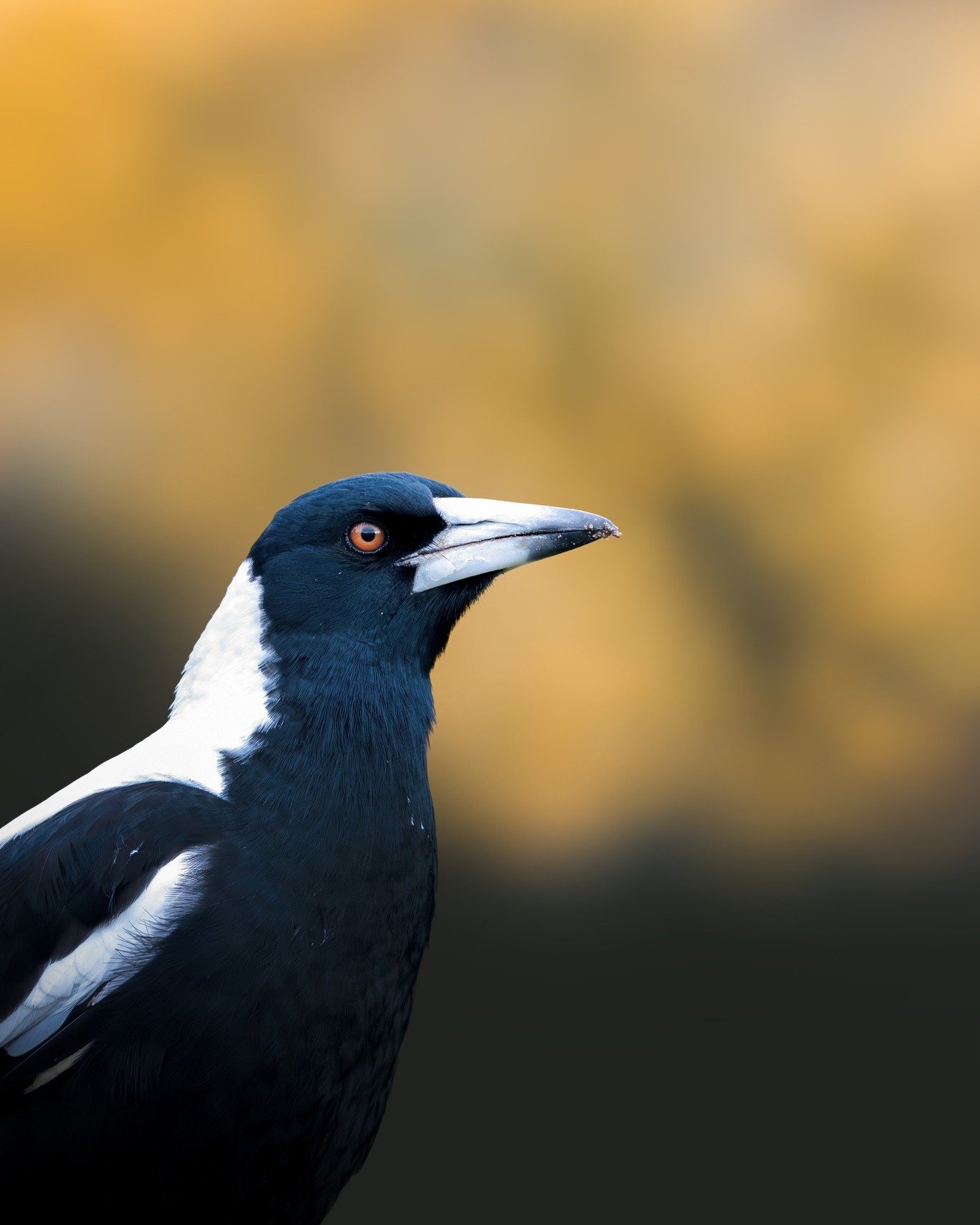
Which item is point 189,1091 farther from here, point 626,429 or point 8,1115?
point 626,429

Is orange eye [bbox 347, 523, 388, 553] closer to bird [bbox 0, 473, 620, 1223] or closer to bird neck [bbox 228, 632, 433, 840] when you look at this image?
bird [bbox 0, 473, 620, 1223]

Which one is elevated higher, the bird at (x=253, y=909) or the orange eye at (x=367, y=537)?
the orange eye at (x=367, y=537)

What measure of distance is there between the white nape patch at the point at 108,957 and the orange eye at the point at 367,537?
372 mm

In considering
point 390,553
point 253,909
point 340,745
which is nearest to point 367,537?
point 390,553

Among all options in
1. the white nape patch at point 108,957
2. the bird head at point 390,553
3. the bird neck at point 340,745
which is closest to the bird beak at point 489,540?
the bird head at point 390,553

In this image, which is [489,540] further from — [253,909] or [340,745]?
[253,909]

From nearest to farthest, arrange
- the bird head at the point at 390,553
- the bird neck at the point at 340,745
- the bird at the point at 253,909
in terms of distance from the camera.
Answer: the bird at the point at 253,909 → the bird neck at the point at 340,745 → the bird head at the point at 390,553

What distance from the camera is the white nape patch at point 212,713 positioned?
1.30m

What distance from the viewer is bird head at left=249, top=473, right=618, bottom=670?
4.52ft

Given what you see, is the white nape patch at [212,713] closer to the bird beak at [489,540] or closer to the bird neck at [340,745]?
the bird neck at [340,745]

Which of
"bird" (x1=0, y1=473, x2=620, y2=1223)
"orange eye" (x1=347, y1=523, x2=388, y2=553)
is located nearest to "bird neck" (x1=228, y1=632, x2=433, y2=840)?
"bird" (x1=0, y1=473, x2=620, y2=1223)

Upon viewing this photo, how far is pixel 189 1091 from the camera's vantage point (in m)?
1.15

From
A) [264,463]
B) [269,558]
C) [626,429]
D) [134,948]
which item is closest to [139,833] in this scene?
[134,948]

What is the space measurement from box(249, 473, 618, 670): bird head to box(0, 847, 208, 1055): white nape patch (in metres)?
0.30
